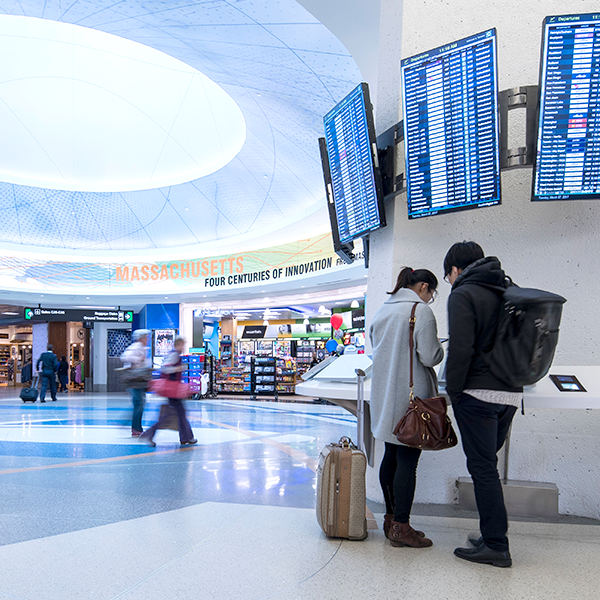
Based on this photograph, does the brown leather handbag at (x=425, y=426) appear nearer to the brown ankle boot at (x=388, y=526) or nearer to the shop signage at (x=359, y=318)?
the brown ankle boot at (x=388, y=526)

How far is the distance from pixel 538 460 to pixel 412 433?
1.53 m

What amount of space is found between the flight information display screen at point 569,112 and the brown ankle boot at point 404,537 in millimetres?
2125

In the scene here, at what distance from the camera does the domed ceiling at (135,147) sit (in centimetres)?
1430

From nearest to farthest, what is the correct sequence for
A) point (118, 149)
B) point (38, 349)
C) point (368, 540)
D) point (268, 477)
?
1. point (368, 540)
2. point (268, 477)
3. point (118, 149)
4. point (38, 349)

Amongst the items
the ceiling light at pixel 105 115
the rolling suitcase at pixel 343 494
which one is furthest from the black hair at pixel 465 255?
the ceiling light at pixel 105 115

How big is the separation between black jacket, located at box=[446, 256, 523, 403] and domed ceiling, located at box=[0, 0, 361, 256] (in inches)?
337

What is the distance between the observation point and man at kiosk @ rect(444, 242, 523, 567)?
2357 mm

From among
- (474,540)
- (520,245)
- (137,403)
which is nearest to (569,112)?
(520,245)

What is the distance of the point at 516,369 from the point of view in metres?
2.31

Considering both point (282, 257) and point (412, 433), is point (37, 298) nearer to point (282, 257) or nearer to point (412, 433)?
point (282, 257)

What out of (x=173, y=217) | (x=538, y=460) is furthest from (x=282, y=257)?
(x=538, y=460)

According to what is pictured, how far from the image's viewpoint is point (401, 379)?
103 inches

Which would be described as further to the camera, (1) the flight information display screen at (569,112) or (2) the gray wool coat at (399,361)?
(1) the flight information display screen at (569,112)

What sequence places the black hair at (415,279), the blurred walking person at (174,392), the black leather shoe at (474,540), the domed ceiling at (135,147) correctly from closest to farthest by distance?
the black leather shoe at (474,540)
the black hair at (415,279)
the blurred walking person at (174,392)
the domed ceiling at (135,147)
